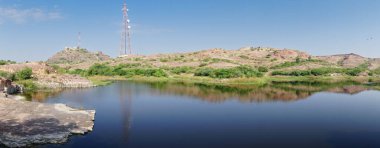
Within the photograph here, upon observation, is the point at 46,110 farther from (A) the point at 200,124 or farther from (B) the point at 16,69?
(B) the point at 16,69

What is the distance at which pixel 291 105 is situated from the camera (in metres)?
56.9

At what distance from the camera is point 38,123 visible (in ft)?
118

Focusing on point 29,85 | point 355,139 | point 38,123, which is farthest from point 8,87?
point 355,139

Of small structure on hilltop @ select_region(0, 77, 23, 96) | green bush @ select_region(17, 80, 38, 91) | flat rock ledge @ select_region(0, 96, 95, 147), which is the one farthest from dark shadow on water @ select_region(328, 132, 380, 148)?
green bush @ select_region(17, 80, 38, 91)

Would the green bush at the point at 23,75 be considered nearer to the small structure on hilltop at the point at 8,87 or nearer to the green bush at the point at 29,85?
the green bush at the point at 29,85

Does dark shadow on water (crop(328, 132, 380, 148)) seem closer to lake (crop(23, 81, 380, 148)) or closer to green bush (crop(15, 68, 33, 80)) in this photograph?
lake (crop(23, 81, 380, 148))

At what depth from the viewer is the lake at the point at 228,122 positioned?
32.2 meters

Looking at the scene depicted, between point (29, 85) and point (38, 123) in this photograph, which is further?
point (29, 85)

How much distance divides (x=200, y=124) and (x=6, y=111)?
22891 millimetres

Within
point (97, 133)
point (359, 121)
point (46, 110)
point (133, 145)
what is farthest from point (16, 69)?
point (359, 121)

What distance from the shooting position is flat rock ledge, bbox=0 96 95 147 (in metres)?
30.7

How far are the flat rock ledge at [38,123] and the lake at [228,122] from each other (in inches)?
52.0

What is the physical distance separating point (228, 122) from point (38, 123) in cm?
2105

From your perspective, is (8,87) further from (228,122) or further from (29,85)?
(228,122)
